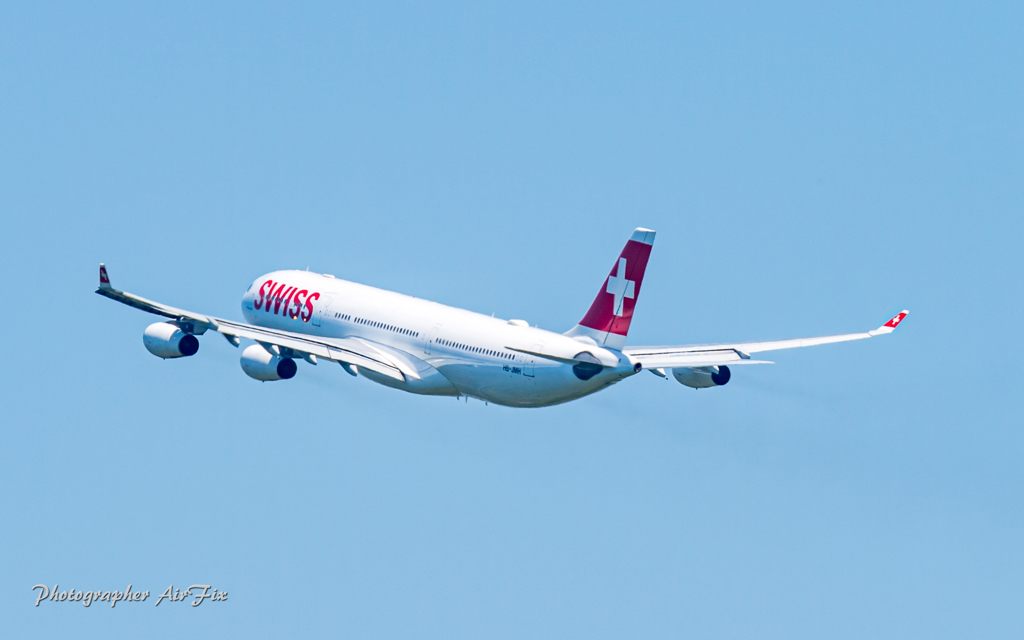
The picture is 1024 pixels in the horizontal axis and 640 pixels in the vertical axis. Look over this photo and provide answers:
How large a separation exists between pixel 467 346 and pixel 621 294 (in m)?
7.40

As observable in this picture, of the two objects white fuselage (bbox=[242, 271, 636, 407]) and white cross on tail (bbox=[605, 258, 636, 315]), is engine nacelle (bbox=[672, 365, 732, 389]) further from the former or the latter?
white cross on tail (bbox=[605, 258, 636, 315])

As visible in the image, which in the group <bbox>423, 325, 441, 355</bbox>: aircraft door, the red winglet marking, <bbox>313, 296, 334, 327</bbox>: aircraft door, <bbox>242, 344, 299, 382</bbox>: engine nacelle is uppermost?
the red winglet marking

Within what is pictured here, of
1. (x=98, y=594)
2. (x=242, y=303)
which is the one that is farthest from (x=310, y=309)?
(x=98, y=594)

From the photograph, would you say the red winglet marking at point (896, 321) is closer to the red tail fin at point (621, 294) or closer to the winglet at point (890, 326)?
the winglet at point (890, 326)

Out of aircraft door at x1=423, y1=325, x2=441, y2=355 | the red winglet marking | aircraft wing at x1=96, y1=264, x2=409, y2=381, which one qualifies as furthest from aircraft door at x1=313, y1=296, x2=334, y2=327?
the red winglet marking

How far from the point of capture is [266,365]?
61.4m

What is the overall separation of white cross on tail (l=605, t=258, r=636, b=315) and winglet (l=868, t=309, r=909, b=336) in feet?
39.3

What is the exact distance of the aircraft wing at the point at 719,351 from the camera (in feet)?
193

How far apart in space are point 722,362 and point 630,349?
5.49m

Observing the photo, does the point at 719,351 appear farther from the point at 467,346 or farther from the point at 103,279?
the point at 103,279

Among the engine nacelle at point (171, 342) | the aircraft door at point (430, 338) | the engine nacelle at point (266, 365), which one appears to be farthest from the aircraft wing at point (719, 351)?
the engine nacelle at point (171, 342)

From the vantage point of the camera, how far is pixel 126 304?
5916 centimetres

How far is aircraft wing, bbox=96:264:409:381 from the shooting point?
5872cm

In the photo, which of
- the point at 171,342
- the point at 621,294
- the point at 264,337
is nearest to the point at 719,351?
the point at 621,294
